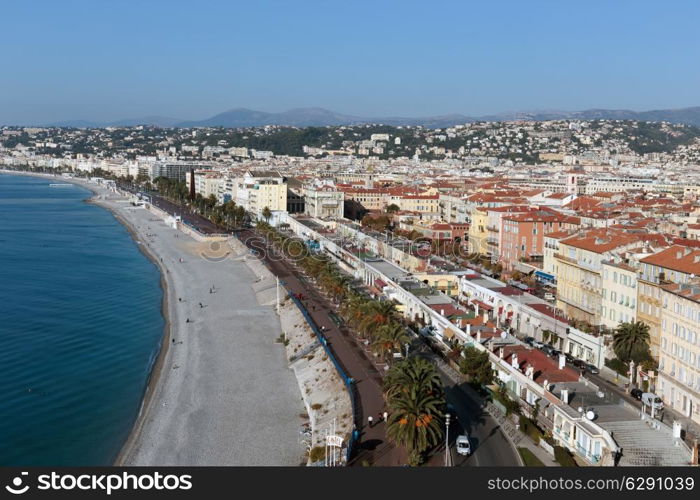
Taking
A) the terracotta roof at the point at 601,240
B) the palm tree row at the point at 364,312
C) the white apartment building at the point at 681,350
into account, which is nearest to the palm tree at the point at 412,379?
the palm tree row at the point at 364,312

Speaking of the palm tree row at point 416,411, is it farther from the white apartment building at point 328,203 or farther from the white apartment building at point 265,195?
the white apartment building at point 265,195

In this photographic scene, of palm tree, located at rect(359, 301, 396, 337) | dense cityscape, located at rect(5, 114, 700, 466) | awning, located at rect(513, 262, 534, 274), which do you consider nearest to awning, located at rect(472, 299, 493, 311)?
dense cityscape, located at rect(5, 114, 700, 466)

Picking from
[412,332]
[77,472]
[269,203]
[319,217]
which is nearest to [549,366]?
[412,332]

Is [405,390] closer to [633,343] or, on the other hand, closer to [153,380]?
[633,343]

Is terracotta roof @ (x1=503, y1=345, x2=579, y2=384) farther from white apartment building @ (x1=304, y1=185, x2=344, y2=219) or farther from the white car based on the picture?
white apartment building @ (x1=304, y1=185, x2=344, y2=219)

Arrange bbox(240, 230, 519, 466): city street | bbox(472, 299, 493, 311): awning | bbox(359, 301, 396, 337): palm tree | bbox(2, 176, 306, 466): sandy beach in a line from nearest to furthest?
bbox(240, 230, 519, 466): city street, bbox(2, 176, 306, 466): sandy beach, bbox(359, 301, 396, 337): palm tree, bbox(472, 299, 493, 311): awning

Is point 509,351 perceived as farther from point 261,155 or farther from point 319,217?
→ point 261,155

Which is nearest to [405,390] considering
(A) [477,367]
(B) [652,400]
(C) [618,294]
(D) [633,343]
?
(A) [477,367]
